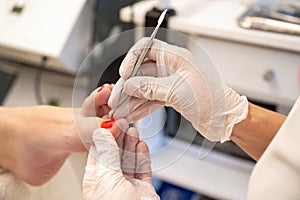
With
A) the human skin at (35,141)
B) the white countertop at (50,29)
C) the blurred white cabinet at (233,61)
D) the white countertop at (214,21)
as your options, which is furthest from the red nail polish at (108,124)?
the white countertop at (50,29)

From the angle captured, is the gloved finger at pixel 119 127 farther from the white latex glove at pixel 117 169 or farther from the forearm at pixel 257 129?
the forearm at pixel 257 129

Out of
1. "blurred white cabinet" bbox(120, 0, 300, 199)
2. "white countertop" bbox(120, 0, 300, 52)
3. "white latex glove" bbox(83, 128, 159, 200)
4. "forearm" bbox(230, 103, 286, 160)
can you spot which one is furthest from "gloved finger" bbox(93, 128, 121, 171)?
"white countertop" bbox(120, 0, 300, 52)

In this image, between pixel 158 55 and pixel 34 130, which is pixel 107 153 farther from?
pixel 34 130

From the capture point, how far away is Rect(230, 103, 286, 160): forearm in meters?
0.76

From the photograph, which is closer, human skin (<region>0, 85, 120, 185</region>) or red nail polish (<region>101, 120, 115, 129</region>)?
red nail polish (<region>101, 120, 115, 129</region>)

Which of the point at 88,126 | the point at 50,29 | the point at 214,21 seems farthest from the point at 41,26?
the point at 88,126

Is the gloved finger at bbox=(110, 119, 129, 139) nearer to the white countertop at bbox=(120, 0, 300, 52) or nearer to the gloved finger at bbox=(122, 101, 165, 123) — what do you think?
the gloved finger at bbox=(122, 101, 165, 123)

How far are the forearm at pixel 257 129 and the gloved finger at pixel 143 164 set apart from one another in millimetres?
176

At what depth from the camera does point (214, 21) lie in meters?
1.22

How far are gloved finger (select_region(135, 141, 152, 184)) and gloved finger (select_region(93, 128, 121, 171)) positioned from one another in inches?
2.2

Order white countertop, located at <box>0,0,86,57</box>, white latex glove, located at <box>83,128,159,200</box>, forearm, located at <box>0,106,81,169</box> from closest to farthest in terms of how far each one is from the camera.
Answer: white latex glove, located at <box>83,128,159,200</box>, forearm, located at <box>0,106,81,169</box>, white countertop, located at <box>0,0,86,57</box>

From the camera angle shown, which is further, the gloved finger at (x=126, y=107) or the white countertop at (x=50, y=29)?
the white countertop at (x=50, y=29)

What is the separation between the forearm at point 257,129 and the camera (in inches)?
29.9

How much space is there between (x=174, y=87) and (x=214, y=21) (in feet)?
2.03
